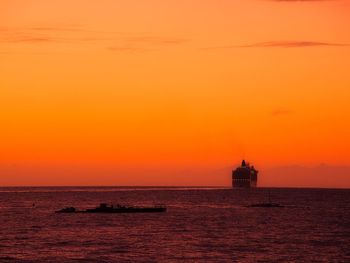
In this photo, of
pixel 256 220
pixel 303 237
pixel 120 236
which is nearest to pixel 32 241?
pixel 120 236

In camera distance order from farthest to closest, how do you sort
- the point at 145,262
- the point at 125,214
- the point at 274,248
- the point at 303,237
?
the point at 125,214 → the point at 303,237 → the point at 274,248 → the point at 145,262

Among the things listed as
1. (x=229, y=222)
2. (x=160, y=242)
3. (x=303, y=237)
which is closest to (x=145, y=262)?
(x=160, y=242)

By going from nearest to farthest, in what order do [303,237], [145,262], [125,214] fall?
[145,262] → [303,237] → [125,214]

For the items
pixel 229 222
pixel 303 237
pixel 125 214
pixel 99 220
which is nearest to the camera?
pixel 303 237

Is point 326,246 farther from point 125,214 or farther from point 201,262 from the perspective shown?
point 125,214

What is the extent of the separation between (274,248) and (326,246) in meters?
7.83

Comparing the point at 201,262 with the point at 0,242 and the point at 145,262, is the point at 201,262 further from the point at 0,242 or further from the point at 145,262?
the point at 0,242

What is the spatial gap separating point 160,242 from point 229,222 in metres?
43.8

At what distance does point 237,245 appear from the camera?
93.7 metres

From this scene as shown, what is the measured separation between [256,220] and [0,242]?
6288 centimetres

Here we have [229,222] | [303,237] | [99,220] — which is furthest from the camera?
[99,220]

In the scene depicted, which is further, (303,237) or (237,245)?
(303,237)

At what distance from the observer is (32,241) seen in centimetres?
9862

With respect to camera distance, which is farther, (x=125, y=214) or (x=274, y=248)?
(x=125, y=214)
